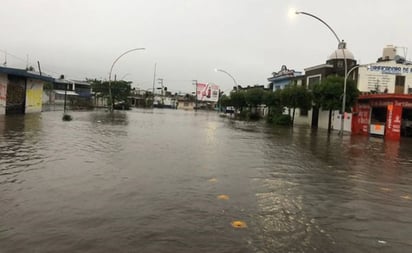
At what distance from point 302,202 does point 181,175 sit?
335 centimetres

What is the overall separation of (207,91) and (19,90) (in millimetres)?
83997

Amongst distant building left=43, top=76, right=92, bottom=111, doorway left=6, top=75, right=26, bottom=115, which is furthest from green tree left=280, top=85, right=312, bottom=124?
distant building left=43, top=76, right=92, bottom=111

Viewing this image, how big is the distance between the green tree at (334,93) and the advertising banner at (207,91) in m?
82.1

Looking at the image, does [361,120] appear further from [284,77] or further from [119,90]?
[119,90]

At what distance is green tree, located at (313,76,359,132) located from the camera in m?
33.7

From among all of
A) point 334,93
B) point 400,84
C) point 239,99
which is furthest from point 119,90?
point 400,84

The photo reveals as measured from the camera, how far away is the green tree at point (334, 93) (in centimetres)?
3369

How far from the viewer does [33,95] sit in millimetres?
39656

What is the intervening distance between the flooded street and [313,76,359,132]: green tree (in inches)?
853

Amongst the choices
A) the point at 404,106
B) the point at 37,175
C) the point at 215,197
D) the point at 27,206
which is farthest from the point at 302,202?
the point at 404,106

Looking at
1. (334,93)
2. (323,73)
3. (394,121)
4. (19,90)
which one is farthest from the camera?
(323,73)

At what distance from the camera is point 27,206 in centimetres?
663

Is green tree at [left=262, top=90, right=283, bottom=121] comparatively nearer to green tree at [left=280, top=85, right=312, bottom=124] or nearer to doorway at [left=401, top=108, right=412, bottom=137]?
green tree at [left=280, top=85, right=312, bottom=124]

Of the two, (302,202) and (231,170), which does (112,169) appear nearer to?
(231,170)
